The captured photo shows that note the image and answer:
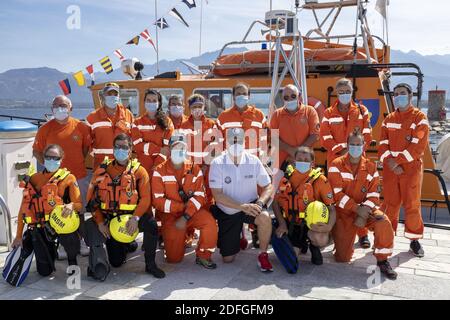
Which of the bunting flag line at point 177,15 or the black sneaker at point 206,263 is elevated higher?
the bunting flag line at point 177,15

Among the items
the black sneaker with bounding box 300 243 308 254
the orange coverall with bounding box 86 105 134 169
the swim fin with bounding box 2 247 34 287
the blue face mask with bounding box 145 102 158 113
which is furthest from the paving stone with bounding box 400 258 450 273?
the swim fin with bounding box 2 247 34 287

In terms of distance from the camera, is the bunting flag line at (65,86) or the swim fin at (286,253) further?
the bunting flag line at (65,86)

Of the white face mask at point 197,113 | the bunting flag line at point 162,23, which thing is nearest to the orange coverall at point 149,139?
the white face mask at point 197,113

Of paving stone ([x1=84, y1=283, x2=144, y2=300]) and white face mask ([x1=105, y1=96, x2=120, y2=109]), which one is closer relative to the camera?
paving stone ([x1=84, y1=283, x2=144, y2=300])

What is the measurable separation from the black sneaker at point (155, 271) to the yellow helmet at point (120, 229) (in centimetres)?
30

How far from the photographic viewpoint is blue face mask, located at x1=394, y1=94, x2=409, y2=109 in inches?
161

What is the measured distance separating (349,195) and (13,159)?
3.45 metres

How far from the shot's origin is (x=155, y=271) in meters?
3.52

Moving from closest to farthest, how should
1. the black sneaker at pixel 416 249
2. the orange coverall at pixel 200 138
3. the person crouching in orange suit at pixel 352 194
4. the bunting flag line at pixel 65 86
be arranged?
the person crouching in orange suit at pixel 352 194, the black sneaker at pixel 416 249, the orange coverall at pixel 200 138, the bunting flag line at pixel 65 86

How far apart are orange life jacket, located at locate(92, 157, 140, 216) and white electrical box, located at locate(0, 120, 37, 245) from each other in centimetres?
130

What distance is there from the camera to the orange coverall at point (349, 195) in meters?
3.77

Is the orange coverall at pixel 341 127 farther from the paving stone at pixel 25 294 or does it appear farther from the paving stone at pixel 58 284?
the paving stone at pixel 25 294

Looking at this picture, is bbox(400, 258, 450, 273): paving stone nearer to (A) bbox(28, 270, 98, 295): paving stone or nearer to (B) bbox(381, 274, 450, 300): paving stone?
(B) bbox(381, 274, 450, 300): paving stone
